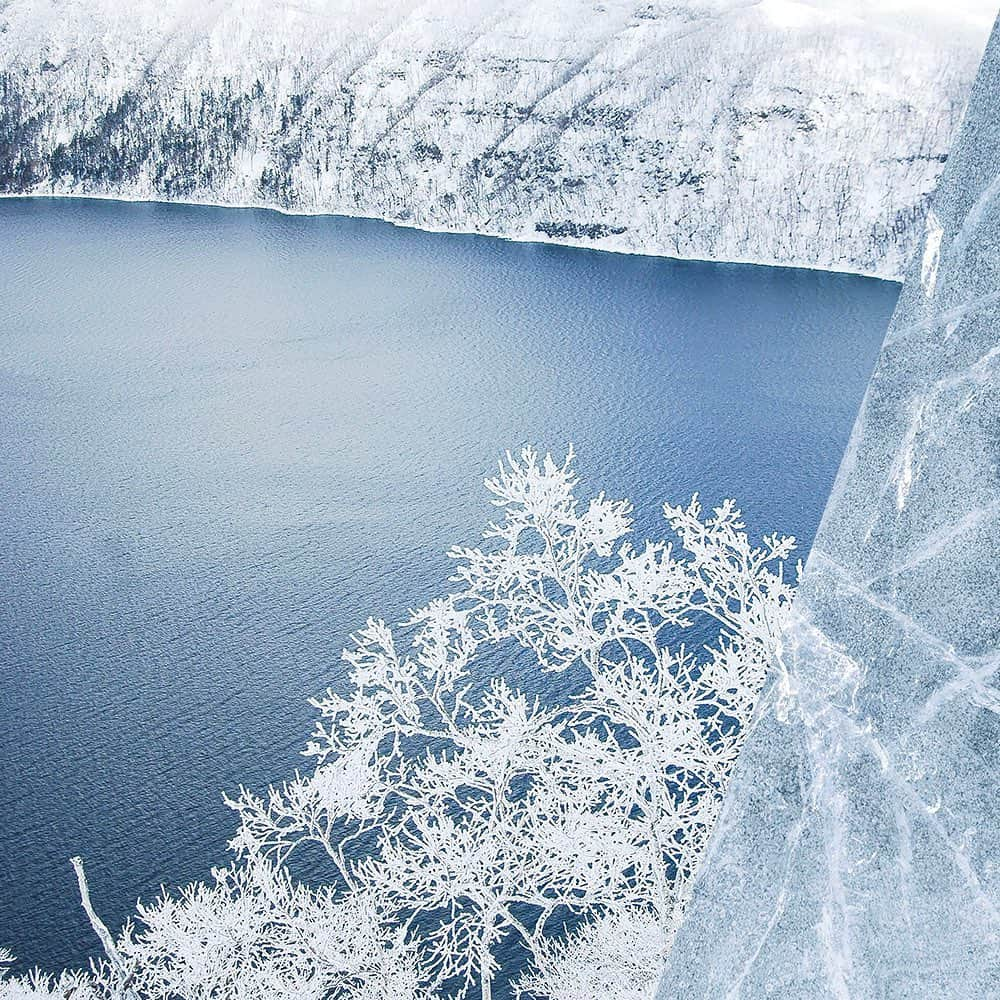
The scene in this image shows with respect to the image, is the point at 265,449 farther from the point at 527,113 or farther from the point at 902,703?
the point at 527,113

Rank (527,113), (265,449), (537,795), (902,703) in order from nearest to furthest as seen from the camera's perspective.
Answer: (902,703)
(537,795)
(265,449)
(527,113)

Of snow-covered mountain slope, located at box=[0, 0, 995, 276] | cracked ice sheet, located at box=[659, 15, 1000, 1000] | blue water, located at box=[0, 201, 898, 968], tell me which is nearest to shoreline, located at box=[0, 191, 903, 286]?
snow-covered mountain slope, located at box=[0, 0, 995, 276]

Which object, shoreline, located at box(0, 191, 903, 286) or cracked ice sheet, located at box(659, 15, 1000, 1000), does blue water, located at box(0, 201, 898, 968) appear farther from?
cracked ice sheet, located at box(659, 15, 1000, 1000)

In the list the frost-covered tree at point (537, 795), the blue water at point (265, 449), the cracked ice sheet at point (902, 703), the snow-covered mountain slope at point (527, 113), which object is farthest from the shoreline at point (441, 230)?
the cracked ice sheet at point (902, 703)

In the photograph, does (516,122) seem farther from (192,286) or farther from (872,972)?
(872,972)

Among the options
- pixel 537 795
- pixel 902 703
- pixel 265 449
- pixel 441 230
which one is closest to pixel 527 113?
pixel 441 230

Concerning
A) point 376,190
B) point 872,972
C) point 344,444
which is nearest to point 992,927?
point 872,972
